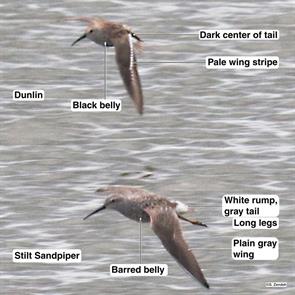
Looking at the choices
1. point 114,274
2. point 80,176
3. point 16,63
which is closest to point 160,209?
point 114,274

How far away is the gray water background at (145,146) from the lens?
18.6m

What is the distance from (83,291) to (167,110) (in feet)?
14.1

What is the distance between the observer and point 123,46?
2011cm

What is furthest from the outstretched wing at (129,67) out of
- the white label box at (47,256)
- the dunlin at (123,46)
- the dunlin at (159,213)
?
the white label box at (47,256)

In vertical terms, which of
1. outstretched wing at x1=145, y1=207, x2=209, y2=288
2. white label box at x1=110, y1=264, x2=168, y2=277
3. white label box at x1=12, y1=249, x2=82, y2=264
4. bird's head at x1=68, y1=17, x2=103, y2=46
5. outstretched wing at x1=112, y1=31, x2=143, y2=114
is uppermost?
bird's head at x1=68, y1=17, x2=103, y2=46

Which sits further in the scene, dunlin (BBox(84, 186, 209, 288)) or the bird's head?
the bird's head

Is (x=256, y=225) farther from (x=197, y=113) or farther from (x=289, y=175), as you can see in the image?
(x=197, y=113)

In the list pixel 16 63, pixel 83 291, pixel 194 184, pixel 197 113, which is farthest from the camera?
pixel 16 63

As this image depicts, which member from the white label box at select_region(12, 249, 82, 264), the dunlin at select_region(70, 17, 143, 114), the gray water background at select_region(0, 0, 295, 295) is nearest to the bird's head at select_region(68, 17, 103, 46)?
the dunlin at select_region(70, 17, 143, 114)

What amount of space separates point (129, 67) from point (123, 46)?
0.39 m

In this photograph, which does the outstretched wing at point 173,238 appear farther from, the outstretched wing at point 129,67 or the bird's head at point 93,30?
the bird's head at point 93,30

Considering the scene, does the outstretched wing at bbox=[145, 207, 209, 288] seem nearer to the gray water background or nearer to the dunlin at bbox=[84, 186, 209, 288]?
the dunlin at bbox=[84, 186, 209, 288]

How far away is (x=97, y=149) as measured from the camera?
68.0 feet

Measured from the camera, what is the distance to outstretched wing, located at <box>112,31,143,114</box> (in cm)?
1962
